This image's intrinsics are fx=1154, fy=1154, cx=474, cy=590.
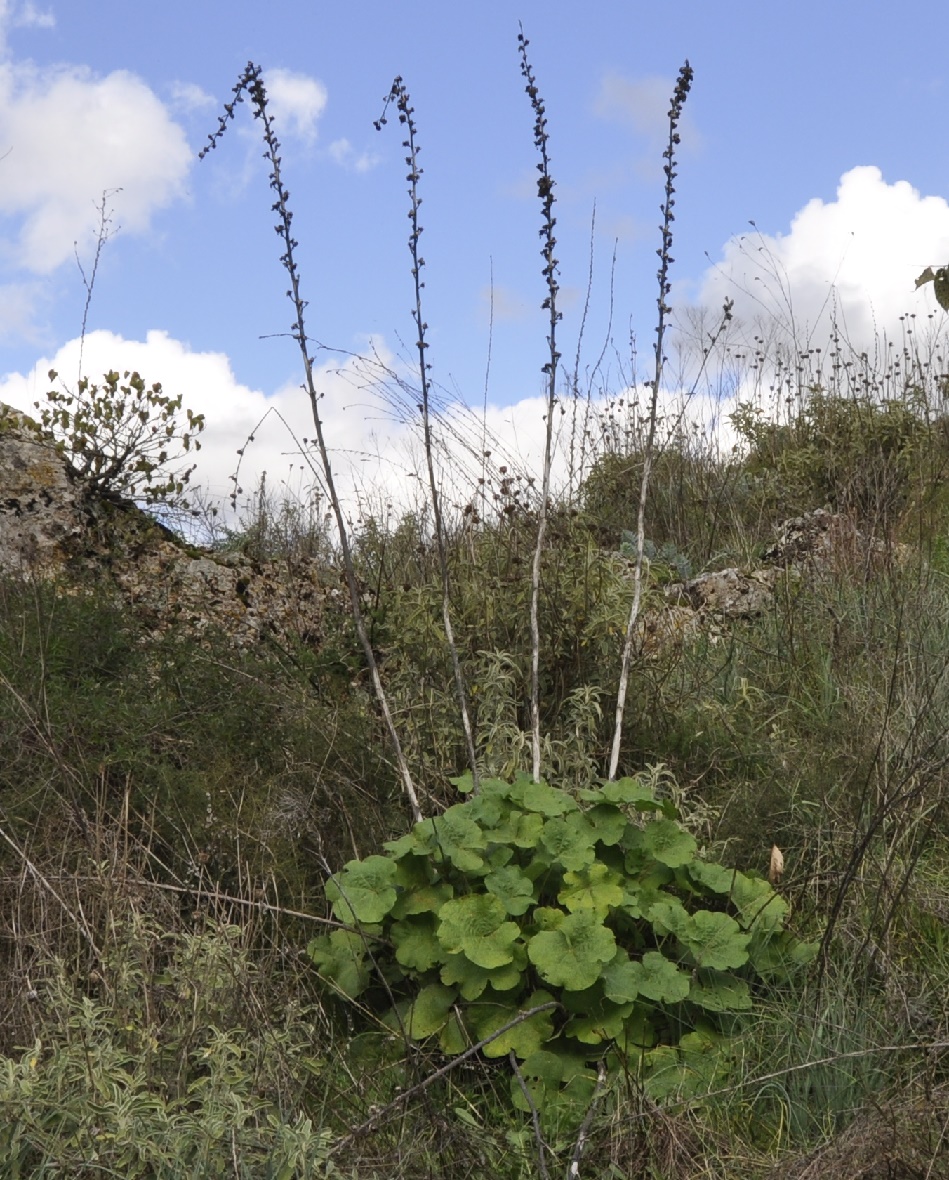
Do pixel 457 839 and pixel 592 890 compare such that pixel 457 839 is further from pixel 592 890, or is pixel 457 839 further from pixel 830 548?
pixel 830 548

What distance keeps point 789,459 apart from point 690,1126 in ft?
26.0

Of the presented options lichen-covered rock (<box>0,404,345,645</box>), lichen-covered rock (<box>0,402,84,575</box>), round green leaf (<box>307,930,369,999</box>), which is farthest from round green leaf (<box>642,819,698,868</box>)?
lichen-covered rock (<box>0,402,84,575</box>)

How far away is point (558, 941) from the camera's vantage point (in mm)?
2656

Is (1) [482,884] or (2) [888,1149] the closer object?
(2) [888,1149]

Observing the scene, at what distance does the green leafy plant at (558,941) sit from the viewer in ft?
8.70

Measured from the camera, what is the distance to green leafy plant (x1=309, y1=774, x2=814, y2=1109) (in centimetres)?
265

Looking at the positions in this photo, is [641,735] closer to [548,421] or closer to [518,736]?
[518,736]

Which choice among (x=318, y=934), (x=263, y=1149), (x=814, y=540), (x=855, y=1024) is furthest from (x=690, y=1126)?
(x=814, y=540)

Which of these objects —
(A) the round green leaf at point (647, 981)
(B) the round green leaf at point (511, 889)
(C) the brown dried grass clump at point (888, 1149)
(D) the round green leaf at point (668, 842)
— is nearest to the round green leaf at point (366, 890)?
(B) the round green leaf at point (511, 889)

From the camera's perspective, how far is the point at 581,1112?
8.36 ft

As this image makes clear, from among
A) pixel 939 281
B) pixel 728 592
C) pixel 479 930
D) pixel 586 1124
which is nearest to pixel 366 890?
pixel 479 930

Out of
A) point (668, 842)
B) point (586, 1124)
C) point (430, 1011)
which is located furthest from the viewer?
point (668, 842)

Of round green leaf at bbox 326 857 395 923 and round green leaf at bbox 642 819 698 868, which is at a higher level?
round green leaf at bbox 642 819 698 868

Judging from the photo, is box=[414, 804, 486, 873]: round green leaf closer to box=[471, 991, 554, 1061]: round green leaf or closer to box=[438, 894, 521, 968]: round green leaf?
box=[438, 894, 521, 968]: round green leaf
